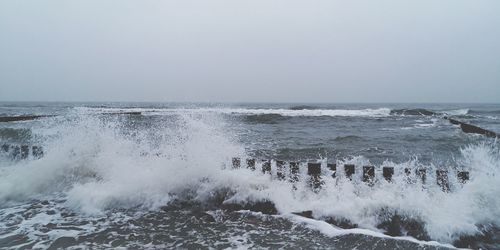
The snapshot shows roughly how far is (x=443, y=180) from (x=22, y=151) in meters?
9.37

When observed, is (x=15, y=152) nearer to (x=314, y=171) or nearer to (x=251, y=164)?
(x=251, y=164)

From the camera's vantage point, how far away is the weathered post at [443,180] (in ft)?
17.8

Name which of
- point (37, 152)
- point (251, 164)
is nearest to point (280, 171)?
point (251, 164)

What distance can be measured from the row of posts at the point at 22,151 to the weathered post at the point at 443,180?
8516 millimetres

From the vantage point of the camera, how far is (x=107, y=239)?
4406 millimetres

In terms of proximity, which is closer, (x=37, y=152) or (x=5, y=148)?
(x=37, y=152)

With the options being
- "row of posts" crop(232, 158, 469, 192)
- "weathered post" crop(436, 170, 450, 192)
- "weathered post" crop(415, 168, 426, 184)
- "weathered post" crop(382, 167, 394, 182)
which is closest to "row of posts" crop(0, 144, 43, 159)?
"row of posts" crop(232, 158, 469, 192)

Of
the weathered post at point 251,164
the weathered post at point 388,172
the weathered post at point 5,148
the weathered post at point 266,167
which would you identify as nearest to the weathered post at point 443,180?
the weathered post at point 388,172

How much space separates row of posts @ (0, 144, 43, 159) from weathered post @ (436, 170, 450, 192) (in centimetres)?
852

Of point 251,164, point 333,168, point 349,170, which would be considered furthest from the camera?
point 251,164

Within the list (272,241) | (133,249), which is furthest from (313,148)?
(133,249)

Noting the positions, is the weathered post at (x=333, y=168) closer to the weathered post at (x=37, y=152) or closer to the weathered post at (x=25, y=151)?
the weathered post at (x=37, y=152)

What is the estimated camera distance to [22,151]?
8.38 meters

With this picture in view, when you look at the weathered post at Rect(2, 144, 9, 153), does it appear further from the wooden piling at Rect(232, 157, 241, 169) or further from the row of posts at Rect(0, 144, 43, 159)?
the wooden piling at Rect(232, 157, 241, 169)
